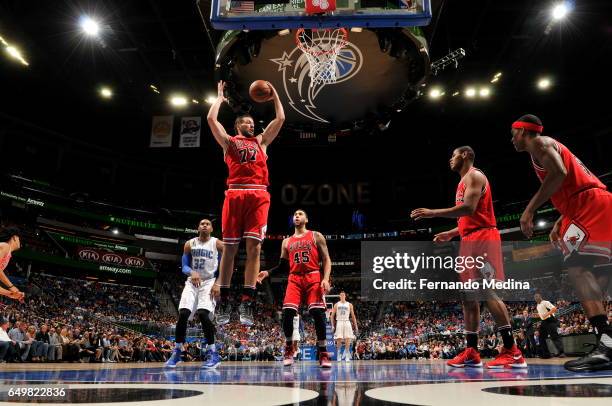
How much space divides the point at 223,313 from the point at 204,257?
63.8 feet

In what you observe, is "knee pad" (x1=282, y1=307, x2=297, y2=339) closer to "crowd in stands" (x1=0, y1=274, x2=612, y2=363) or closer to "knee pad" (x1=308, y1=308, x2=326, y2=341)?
"knee pad" (x1=308, y1=308, x2=326, y2=341)

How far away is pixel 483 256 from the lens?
15.6ft

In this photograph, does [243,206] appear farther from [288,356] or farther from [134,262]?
[134,262]

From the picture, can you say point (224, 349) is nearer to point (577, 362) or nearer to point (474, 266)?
point (474, 266)

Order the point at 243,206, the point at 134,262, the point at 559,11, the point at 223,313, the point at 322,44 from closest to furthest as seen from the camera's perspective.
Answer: the point at 243,206 < the point at 322,44 < the point at 559,11 < the point at 223,313 < the point at 134,262

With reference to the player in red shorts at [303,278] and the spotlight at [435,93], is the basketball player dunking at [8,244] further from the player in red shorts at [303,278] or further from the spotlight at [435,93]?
the spotlight at [435,93]

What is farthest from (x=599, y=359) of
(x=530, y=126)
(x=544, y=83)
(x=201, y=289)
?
Result: (x=544, y=83)

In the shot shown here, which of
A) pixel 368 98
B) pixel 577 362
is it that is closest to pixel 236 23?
pixel 577 362

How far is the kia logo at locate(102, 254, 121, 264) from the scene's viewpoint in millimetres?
27523

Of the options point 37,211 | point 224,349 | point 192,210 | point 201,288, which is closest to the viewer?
point 201,288

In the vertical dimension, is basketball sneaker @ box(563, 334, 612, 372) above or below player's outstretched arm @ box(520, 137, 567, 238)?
below

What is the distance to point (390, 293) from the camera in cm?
2972

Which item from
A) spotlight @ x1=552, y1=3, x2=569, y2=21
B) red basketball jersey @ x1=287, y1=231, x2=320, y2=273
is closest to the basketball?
red basketball jersey @ x1=287, y1=231, x2=320, y2=273

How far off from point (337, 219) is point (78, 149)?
19026 millimetres
